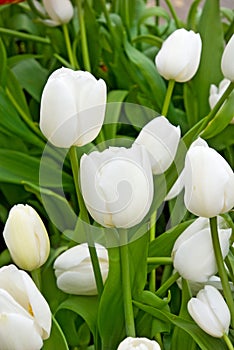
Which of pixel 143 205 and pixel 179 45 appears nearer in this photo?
pixel 143 205

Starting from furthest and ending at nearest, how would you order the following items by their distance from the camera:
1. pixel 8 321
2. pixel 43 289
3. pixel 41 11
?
pixel 41 11, pixel 43 289, pixel 8 321

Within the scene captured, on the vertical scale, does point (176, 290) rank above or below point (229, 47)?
below

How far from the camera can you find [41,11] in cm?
71

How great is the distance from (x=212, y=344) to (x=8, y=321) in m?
0.10

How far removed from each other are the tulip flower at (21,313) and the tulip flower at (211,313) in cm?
7

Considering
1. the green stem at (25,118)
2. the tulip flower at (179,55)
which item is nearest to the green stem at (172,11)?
the green stem at (25,118)

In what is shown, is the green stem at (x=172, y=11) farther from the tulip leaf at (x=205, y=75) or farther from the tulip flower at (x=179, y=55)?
the tulip flower at (x=179, y=55)

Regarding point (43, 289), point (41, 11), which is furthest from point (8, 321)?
point (41, 11)

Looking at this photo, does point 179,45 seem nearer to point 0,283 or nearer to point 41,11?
point 0,283

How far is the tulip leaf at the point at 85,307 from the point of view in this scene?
374mm

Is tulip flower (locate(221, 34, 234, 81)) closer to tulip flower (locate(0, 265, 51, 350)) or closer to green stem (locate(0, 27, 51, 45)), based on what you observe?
tulip flower (locate(0, 265, 51, 350))

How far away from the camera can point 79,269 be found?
0.37m

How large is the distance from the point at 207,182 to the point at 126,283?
0.06 m

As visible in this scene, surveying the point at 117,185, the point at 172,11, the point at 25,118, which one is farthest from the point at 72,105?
the point at 172,11
